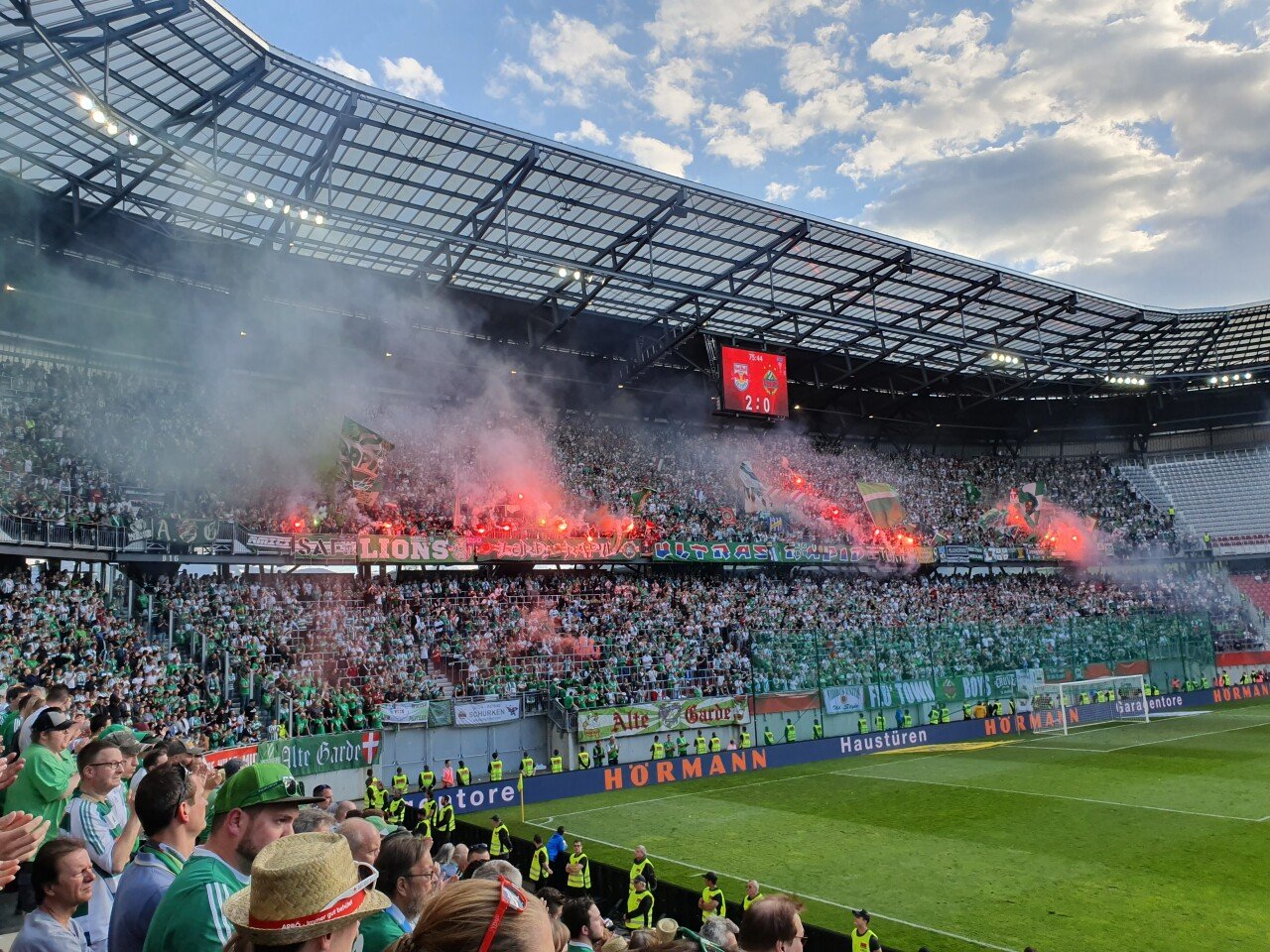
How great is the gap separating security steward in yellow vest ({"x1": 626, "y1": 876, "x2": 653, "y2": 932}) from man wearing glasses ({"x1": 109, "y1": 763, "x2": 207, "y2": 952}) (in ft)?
30.7

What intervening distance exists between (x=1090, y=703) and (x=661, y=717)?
17.4 metres

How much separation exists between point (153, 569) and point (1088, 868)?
84.4 ft

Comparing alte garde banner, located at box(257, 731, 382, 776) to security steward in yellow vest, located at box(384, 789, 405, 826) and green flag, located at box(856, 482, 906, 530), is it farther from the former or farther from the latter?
green flag, located at box(856, 482, 906, 530)

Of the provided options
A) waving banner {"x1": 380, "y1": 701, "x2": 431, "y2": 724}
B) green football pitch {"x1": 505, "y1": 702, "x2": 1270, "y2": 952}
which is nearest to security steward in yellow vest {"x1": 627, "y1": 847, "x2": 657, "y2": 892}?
green football pitch {"x1": 505, "y1": 702, "x2": 1270, "y2": 952}

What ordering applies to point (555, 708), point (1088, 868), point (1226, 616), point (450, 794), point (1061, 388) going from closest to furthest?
point (1088, 868)
point (450, 794)
point (555, 708)
point (1226, 616)
point (1061, 388)

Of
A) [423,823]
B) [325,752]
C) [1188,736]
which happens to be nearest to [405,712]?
[325,752]

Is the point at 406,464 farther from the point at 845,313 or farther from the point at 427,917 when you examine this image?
the point at 427,917

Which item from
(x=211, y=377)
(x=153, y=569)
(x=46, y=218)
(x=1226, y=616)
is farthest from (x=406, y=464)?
(x=1226, y=616)

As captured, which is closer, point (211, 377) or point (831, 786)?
point (831, 786)

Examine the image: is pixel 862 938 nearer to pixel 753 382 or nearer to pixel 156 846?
pixel 156 846

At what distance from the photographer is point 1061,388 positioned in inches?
2066

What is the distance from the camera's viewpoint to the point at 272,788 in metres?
3.62

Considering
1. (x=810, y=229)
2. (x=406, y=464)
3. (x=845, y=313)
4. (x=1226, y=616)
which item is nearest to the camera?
(x=810, y=229)

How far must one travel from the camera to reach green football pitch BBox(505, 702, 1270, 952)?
40.5 ft
